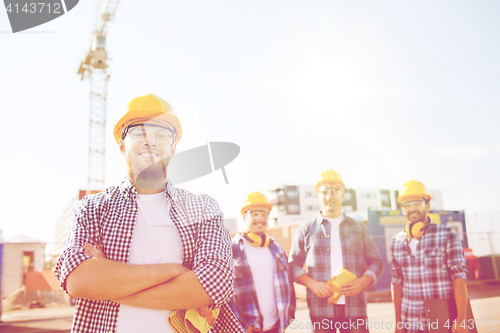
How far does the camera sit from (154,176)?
1.92 metres

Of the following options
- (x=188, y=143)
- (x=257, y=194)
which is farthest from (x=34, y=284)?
(x=188, y=143)

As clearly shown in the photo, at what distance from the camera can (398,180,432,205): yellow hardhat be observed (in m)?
3.98

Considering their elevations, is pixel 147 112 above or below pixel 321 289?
above

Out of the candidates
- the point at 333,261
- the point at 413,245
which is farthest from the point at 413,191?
the point at 333,261

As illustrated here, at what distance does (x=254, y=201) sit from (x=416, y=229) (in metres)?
1.71

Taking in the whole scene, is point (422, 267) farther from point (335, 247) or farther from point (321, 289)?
point (321, 289)

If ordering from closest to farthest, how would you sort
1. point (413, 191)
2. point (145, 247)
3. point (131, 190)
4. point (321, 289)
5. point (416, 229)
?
point (145, 247)
point (131, 190)
point (321, 289)
point (416, 229)
point (413, 191)

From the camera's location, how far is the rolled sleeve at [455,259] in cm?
347

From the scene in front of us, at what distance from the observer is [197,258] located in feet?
5.79

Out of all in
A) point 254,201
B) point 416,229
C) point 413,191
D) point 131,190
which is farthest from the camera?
point 254,201

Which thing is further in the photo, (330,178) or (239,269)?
(330,178)

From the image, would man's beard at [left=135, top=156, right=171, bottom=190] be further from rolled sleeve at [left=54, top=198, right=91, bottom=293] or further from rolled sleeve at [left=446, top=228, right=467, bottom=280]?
rolled sleeve at [left=446, top=228, right=467, bottom=280]

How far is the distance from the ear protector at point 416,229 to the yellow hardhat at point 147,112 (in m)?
2.89

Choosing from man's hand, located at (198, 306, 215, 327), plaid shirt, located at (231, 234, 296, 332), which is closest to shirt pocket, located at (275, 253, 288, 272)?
plaid shirt, located at (231, 234, 296, 332)
